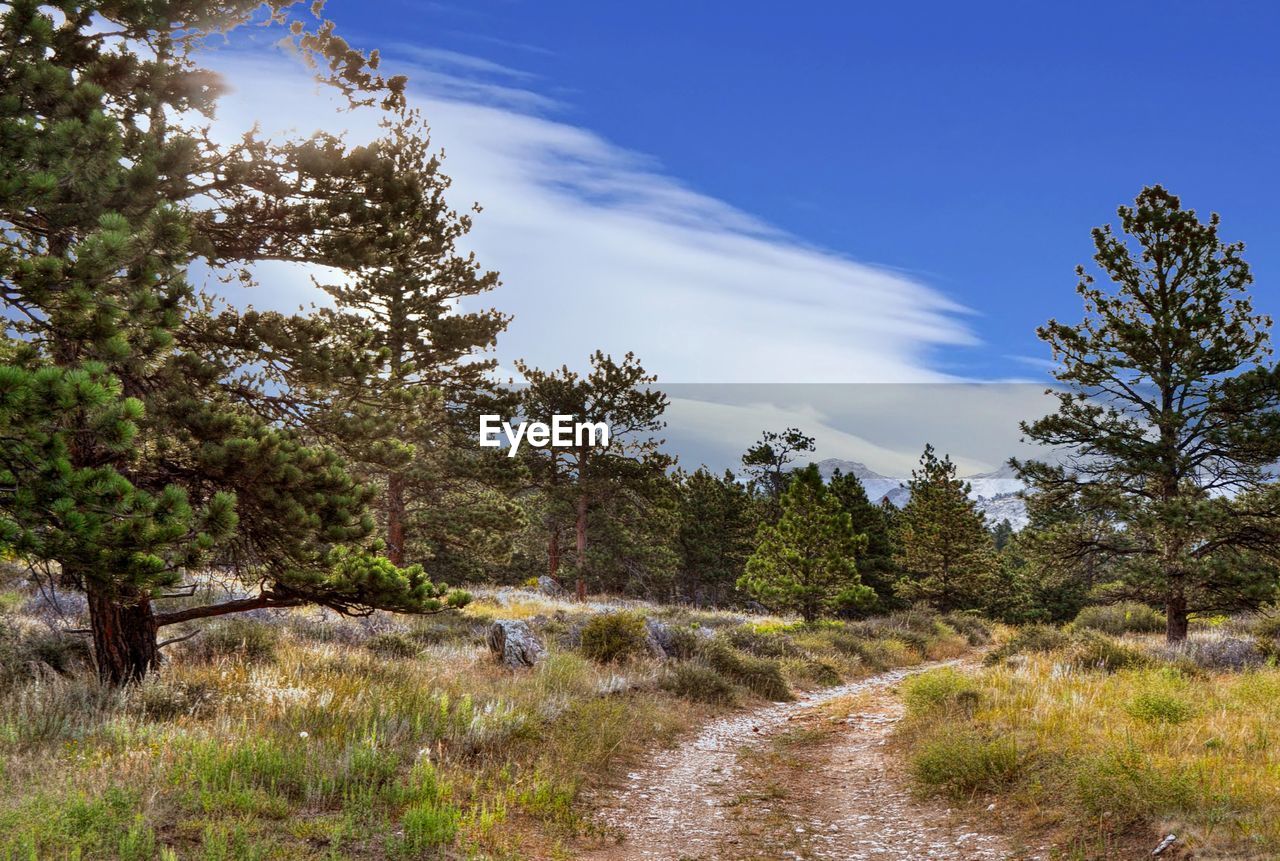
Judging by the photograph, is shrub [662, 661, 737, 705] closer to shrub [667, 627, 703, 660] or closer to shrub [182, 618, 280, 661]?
shrub [667, 627, 703, 660]

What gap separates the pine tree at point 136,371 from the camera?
559cm

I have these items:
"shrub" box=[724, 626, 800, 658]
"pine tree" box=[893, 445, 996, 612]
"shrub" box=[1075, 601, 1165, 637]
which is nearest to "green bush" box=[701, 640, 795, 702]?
"shrub" box=[724, 626, 800, 658]

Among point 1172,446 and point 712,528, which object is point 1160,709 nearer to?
point 1172,446

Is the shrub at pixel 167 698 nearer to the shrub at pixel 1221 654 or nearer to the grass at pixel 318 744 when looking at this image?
the grass at pixel 318 744

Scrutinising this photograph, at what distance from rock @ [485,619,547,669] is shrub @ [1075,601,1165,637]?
20899 millimetres

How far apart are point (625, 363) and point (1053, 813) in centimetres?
2962

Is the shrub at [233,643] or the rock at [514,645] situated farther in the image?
the rock at [514,645]

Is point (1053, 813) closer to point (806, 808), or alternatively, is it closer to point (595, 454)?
point (806, 808)

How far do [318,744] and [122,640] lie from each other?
3.36 meters

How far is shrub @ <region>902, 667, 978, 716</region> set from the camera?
33.4ft

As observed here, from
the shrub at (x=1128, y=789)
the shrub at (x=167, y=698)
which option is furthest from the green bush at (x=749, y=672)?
the shrub at (x=167, y=698)

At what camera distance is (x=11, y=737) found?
19.2ft

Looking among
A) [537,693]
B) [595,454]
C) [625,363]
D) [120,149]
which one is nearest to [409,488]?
[595,454]

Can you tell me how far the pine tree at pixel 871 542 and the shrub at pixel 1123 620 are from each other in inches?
535
